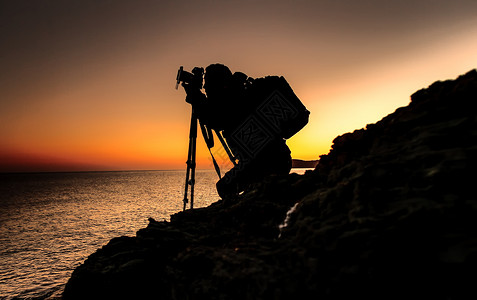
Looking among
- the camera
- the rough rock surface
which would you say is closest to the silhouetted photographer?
the camera

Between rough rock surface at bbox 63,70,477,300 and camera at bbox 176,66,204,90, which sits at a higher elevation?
camera at bbox 176,66,204,90

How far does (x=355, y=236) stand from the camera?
2.37m

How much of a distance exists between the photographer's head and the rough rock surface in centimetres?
629

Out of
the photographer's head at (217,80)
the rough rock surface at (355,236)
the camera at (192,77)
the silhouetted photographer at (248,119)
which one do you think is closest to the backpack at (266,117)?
the silhouetted photographer at (248,119)

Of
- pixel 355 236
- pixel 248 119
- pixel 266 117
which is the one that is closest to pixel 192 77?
pixel 248 119

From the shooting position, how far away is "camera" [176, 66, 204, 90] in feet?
29.8

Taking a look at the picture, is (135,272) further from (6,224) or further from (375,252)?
(6,224)

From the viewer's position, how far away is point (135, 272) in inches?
139

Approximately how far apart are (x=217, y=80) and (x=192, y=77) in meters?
1.11

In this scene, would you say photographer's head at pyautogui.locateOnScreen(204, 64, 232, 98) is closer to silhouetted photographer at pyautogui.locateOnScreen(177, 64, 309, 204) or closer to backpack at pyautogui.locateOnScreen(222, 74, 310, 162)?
silhouetted photographer at pyautogui.locateOnScreen(177, 64, 309, 204)

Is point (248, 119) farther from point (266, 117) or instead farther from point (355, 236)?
point (355, 236)

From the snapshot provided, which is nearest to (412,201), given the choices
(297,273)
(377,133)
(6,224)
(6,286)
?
(297,273)

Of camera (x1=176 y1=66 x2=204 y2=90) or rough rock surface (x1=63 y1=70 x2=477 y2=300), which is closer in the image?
rough rock surface (x1=63 y1=70 x2=477 y2=300)

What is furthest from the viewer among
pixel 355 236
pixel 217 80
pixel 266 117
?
pixel 217 80
